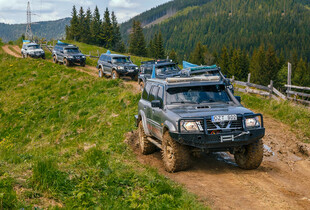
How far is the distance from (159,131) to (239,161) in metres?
2.08

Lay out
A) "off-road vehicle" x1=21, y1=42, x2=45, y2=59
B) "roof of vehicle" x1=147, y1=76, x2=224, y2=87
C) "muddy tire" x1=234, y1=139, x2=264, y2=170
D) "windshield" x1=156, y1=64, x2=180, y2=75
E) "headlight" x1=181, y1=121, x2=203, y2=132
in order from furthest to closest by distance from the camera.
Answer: "off-road vehicle" x1=21, y1=42, x2=45, y2=59 < "windshield" x1=156, y1=64, x2=180, y2=75 < "roof of vehicle" x1=147, y1=76, x2=224, y2=87 < "muddy tire" x1=234, y1=139, x2=264, y2=170 < "headlight" x1=181, y1=121, x2=203, y2=132

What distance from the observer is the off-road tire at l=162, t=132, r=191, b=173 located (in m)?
6.33

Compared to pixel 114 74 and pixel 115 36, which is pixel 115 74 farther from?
pixel 115 36

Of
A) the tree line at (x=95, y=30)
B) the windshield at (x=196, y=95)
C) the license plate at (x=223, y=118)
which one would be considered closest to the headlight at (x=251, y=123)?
the license plate at (x=223, y=118)

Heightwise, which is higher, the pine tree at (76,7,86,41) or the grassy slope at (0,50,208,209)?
the pine tree at (76,7,86,41)

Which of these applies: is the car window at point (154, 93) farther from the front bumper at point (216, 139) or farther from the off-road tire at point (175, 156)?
the front bumper at point (216, 139)

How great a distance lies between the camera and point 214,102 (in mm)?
7207

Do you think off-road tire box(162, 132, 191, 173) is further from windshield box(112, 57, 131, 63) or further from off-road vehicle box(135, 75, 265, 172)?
windshield box(112, 57, 131, 63)

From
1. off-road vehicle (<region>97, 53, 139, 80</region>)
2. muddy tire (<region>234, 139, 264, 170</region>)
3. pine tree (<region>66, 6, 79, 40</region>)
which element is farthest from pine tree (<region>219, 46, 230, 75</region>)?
muddy tire (<region>234, 139, 264, 170</region>)

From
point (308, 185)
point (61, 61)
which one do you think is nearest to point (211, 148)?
point (308, 185)

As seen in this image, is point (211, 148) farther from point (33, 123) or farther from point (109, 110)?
point (33, 123)

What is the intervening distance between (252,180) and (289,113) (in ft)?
25.8

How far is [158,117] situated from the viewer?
739cm

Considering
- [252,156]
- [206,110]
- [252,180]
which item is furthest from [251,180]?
[206,110]
